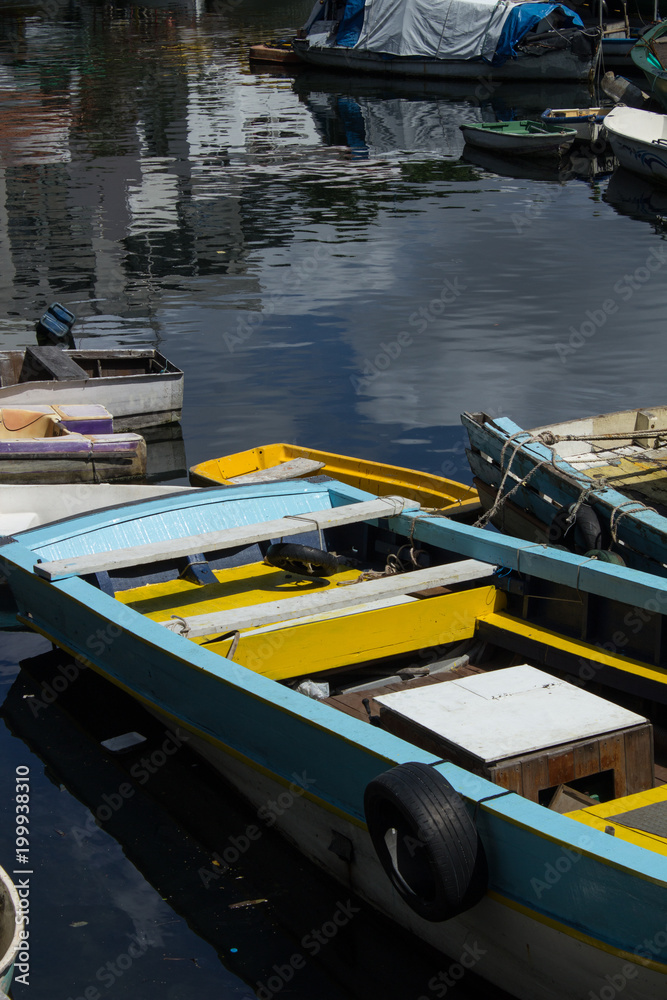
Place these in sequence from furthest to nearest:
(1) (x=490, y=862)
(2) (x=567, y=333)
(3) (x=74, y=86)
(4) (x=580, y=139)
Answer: (3) (x=74, y=86) < (4) (x=580, y=139) < (2) (x=567, y=333) < (1) (x=490, y=862)

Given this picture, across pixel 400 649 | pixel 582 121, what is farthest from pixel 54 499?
pixel 582 121

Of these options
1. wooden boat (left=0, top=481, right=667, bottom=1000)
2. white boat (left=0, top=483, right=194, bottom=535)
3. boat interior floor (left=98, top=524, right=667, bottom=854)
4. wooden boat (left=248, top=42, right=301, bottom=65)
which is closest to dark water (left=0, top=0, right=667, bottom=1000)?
wooden boat (left=0, top=481, right=667, bottom=1000)

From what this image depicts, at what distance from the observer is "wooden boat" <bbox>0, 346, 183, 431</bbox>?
12953 millimetres

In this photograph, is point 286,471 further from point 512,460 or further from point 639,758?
point 639,758

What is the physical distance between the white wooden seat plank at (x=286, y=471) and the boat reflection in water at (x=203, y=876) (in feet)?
10.5

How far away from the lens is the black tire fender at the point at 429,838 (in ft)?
15.5

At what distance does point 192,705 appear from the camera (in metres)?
6.46

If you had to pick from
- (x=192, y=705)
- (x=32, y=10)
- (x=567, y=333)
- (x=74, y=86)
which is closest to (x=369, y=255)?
(x=567, y=333)

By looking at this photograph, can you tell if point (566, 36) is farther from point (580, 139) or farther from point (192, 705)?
point (192, 705)

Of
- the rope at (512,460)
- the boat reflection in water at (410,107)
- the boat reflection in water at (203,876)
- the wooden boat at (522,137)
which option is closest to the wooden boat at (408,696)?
the boat reflection in water at (203,876)

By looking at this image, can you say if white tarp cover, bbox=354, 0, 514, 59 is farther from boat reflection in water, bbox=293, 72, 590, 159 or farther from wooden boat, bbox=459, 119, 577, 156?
wooden boat, bbox=459, 119, 577, 156

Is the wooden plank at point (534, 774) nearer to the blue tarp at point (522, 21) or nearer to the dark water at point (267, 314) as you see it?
the dark water at point (267, 314)

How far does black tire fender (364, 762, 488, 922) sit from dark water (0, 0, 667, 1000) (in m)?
0.83

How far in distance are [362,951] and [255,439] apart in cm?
847
